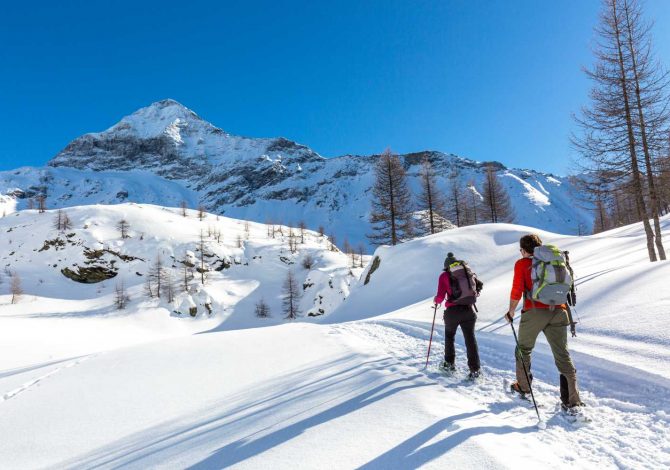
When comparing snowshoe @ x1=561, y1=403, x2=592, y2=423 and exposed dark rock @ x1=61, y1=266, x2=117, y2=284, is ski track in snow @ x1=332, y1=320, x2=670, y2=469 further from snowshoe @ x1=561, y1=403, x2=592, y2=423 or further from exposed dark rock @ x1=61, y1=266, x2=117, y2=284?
exposed dark rock @ x1=61, y1=266, x2=117, y2=284

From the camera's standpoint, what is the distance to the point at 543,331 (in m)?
4.21

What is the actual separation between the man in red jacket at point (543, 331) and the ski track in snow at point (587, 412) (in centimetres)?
26

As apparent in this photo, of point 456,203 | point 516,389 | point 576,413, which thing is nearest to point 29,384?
point 516,389

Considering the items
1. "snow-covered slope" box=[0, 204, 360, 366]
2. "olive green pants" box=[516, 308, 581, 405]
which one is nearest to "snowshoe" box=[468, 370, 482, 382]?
"olive green pants" box=[516, 308, 581, 405]

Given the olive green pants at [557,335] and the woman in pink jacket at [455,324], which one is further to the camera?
the woman in pink jacket at [455,324]

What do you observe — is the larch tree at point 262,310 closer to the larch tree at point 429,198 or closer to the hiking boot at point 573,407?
the larch tree at point 429,198

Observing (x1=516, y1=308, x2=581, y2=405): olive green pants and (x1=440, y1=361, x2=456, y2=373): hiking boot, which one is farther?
(x1=440, y1=361, x2=456, y2=373): hiking boot

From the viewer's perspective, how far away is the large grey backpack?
159 inches

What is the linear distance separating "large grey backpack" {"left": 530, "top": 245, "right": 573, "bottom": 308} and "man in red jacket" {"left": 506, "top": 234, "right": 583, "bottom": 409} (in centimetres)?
18

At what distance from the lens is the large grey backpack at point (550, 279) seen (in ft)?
13.2

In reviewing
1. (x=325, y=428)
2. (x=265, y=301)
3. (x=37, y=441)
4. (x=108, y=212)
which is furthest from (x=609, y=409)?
(x=108, y=212)

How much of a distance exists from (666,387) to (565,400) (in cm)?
137

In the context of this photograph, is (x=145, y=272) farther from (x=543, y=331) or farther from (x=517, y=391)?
(x=543, y=331)

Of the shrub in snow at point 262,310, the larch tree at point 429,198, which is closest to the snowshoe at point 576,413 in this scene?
the larch tree at point 429,198
